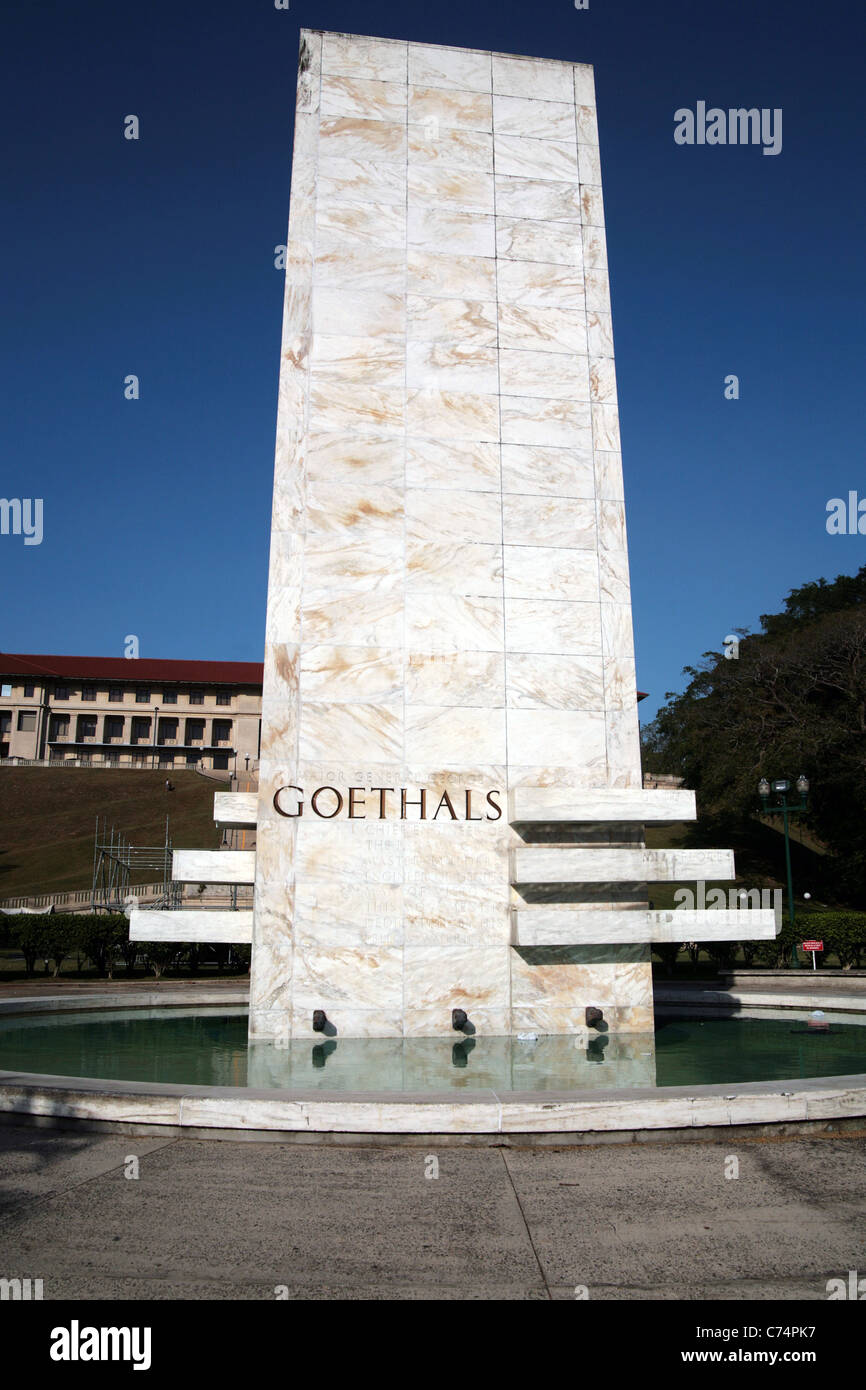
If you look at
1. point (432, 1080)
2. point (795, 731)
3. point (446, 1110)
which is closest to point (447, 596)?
point (432, 1080)

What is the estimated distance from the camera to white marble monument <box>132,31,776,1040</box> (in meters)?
12.2

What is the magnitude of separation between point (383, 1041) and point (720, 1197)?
608 cm

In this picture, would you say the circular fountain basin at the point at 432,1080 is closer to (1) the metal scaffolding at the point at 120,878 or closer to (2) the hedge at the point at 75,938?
(2) the hedge at the point at 75,938

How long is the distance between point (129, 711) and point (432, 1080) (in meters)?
107

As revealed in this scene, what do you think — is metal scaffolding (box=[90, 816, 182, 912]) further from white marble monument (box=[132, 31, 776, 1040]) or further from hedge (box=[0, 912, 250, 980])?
white marble monument (box=[132, 31, 776, 1040])

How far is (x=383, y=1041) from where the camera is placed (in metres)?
11.8

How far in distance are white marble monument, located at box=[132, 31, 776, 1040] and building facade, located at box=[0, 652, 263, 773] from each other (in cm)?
9513

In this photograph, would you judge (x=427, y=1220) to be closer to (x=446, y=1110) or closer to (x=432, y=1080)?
(x=446, y=1110)

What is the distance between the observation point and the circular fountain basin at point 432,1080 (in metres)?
7.62

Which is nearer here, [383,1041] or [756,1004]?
[383,1041]

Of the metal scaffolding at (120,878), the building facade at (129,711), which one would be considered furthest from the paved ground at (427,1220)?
the building facade at (129,711)

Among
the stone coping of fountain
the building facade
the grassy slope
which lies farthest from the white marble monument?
the building facade
